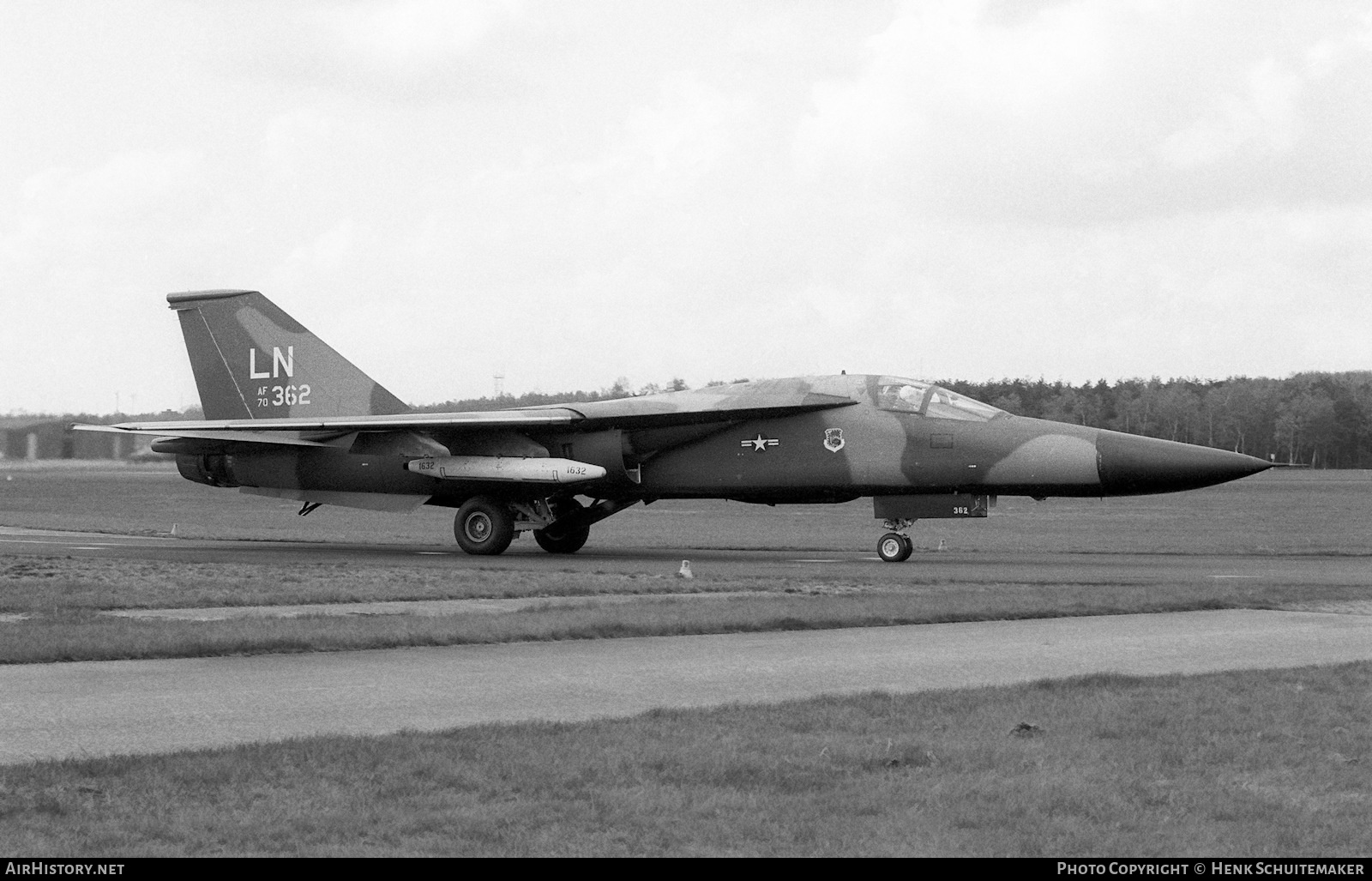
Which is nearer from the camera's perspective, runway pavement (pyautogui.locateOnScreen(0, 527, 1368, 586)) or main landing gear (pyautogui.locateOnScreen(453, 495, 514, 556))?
runway pavement (pyautogui.locateOnScreen(0, 527, 1368, 586))

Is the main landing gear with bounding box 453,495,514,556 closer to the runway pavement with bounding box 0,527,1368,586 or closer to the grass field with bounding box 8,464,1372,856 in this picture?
the runway pavement with bounding box 0,527,1368,586

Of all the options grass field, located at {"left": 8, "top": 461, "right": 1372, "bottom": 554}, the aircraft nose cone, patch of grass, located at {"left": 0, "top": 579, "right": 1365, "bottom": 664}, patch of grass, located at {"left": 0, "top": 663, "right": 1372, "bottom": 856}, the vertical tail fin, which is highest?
the vertical tail fin

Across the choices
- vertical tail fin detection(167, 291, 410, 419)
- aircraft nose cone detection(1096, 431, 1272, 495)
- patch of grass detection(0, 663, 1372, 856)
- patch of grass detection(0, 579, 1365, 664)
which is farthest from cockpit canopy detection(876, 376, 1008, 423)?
patch of grass detection(0, 663, 1372, 856)

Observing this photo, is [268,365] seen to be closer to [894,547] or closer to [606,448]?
[606,448]

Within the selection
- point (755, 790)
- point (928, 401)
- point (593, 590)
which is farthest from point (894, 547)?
point (755, 790)

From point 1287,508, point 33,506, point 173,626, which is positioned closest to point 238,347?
point 173,626

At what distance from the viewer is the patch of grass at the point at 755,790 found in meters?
5.46

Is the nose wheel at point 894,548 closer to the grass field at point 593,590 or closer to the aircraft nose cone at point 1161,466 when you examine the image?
the grass field at point 593,590

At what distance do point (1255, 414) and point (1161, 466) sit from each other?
6421cm

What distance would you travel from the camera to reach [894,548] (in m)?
21.2

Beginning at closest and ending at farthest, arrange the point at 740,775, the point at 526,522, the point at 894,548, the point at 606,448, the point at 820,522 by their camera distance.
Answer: the point at 740,775
the point at 894,548
the point at 606,448
the point at 526,522
the point at 820,522

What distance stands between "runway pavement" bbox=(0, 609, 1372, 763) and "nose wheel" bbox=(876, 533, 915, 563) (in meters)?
8.06

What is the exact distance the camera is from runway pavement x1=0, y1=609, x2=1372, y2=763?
25.2ft

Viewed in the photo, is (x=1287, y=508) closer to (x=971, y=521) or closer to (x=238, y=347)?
(x=971, y=521)
